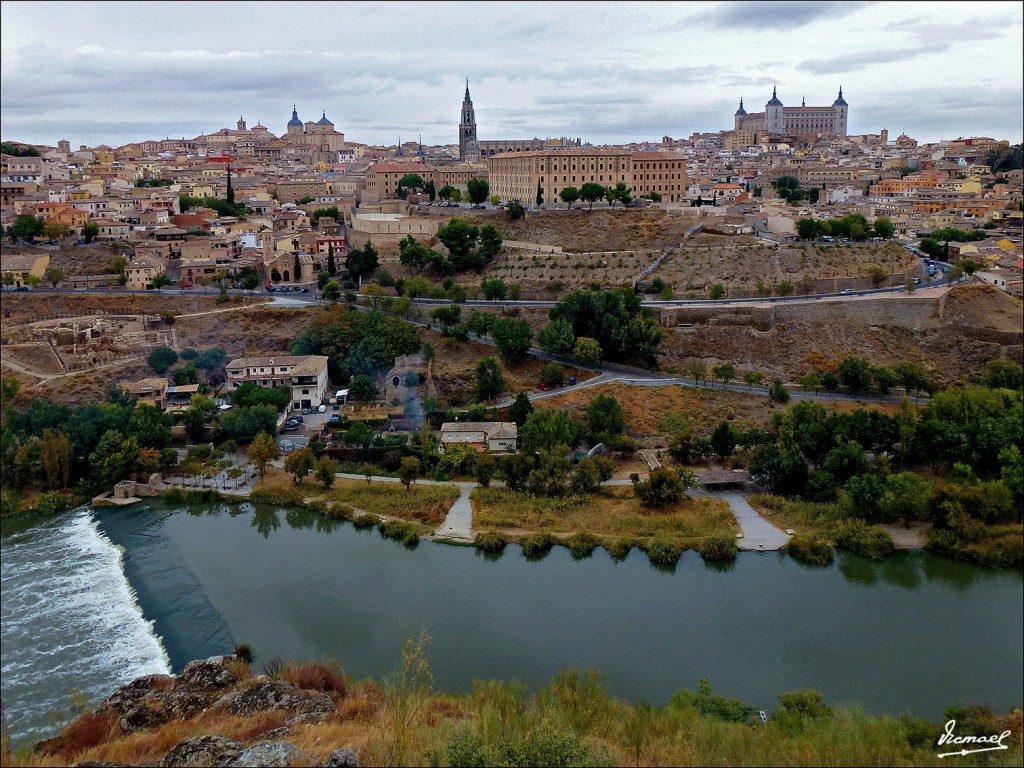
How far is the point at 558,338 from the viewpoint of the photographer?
38.0ft

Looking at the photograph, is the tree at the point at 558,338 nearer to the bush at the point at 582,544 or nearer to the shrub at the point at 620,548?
the bush at the point at 582,544

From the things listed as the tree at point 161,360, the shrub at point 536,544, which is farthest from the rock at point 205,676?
the tree at point 161,360

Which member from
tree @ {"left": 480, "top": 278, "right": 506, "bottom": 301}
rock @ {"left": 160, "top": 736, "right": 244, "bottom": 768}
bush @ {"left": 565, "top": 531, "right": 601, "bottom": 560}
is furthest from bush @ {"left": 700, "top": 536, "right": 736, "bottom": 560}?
tree @ {"left": 480, "top": 278, "right": 506, "bottom": 301}

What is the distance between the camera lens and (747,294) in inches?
520

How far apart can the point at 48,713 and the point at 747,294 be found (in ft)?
35.9

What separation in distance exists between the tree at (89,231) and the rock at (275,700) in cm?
1375

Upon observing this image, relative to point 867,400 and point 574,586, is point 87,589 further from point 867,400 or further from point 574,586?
point 867,400

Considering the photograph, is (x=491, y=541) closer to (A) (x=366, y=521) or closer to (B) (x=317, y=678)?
(A) (x=366, y=521)

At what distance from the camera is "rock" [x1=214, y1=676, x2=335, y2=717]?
489 centimetres

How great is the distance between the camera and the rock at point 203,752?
4098 mm

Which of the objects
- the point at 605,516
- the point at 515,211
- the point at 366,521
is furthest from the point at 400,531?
the point at 515,211

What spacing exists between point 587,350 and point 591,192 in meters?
6.63

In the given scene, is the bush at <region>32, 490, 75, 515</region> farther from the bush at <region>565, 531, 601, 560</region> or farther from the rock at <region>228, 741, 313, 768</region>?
the rock at <region>228, 741, 313, 768</region>

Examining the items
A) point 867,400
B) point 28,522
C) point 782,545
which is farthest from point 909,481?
point 28,522
